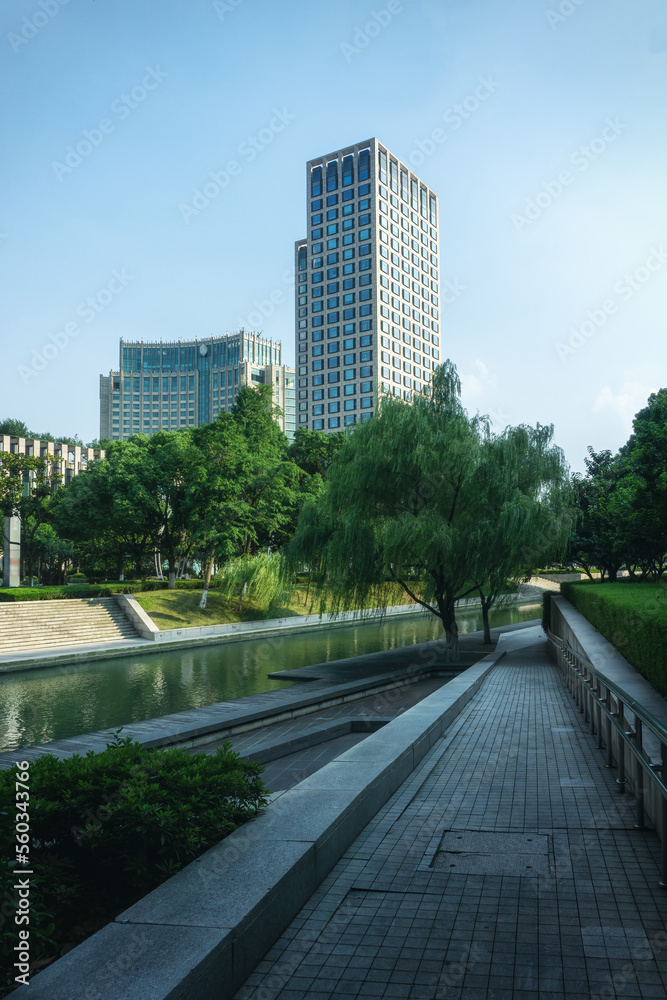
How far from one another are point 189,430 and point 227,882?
130 ft

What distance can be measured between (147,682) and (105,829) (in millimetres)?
16747

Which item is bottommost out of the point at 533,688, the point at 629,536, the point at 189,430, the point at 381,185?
the point at 533,688

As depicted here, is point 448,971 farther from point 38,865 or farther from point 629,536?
point 629,536

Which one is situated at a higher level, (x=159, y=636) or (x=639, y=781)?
(x=639, y=781)

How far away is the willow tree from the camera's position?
18.6m

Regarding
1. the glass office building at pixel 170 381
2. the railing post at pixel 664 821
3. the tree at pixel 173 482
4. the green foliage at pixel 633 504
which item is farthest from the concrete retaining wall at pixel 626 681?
the glass office building at pixel 170 381

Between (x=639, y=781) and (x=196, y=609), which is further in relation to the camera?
(x=196, y=609)

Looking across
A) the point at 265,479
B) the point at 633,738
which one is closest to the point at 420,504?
the point at 633,738

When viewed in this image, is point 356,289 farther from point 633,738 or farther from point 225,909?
point 225,909

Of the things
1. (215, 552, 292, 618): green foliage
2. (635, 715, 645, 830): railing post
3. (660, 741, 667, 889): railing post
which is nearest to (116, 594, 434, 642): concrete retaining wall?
(215, 552, 292, 618): green foliage

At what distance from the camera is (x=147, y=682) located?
20.1m

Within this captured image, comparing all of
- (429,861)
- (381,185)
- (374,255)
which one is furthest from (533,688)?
(381,185)

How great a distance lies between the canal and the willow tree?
415 centimetres

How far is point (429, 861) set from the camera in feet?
15.3
